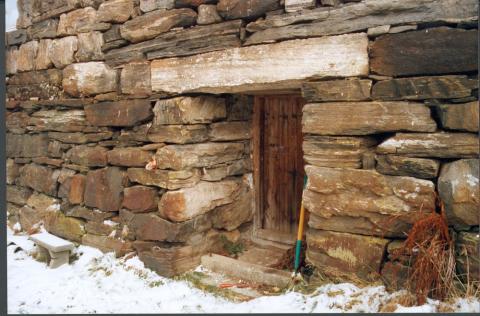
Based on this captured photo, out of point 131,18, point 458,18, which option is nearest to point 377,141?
point 458,18

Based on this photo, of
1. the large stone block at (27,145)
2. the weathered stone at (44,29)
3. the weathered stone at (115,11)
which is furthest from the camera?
the large stone block at (27,145)

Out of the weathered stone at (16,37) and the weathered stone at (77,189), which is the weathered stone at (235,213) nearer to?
the weathered stone at (77,189)

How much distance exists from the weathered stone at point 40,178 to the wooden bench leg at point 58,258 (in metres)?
0.95

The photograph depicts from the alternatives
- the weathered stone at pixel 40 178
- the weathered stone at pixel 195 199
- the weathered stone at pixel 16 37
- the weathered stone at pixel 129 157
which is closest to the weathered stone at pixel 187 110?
the weathered stone at pixel 129 157

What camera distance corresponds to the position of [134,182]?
4238 mm

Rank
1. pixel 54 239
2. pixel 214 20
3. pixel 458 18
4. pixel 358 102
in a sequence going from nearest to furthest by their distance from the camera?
1. pixel 458 18
2. pixel 358 102
3. pixel 214 20
4. pixel 54 239

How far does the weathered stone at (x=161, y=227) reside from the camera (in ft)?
12.7

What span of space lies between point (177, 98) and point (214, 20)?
759mm

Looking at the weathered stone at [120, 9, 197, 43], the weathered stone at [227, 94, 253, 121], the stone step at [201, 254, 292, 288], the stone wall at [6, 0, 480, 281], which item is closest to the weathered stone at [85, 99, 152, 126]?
the stone wall at [6, 0, 480, 281]

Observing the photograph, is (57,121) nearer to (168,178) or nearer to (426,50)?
(168,178)

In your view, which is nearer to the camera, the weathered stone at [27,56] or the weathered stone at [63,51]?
the weathered stone at [63,51]

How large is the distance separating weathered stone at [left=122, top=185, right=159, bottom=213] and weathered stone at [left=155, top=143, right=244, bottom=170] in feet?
0.93

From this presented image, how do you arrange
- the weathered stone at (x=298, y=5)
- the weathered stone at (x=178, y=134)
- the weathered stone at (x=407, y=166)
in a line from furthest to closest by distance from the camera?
the weathered stone at (x=178, y=134), the weathered stone at (x=298, y=5), the weathered stone at (x=407, y=166)

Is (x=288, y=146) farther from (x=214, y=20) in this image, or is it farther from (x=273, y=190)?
(x=214, y=20)
